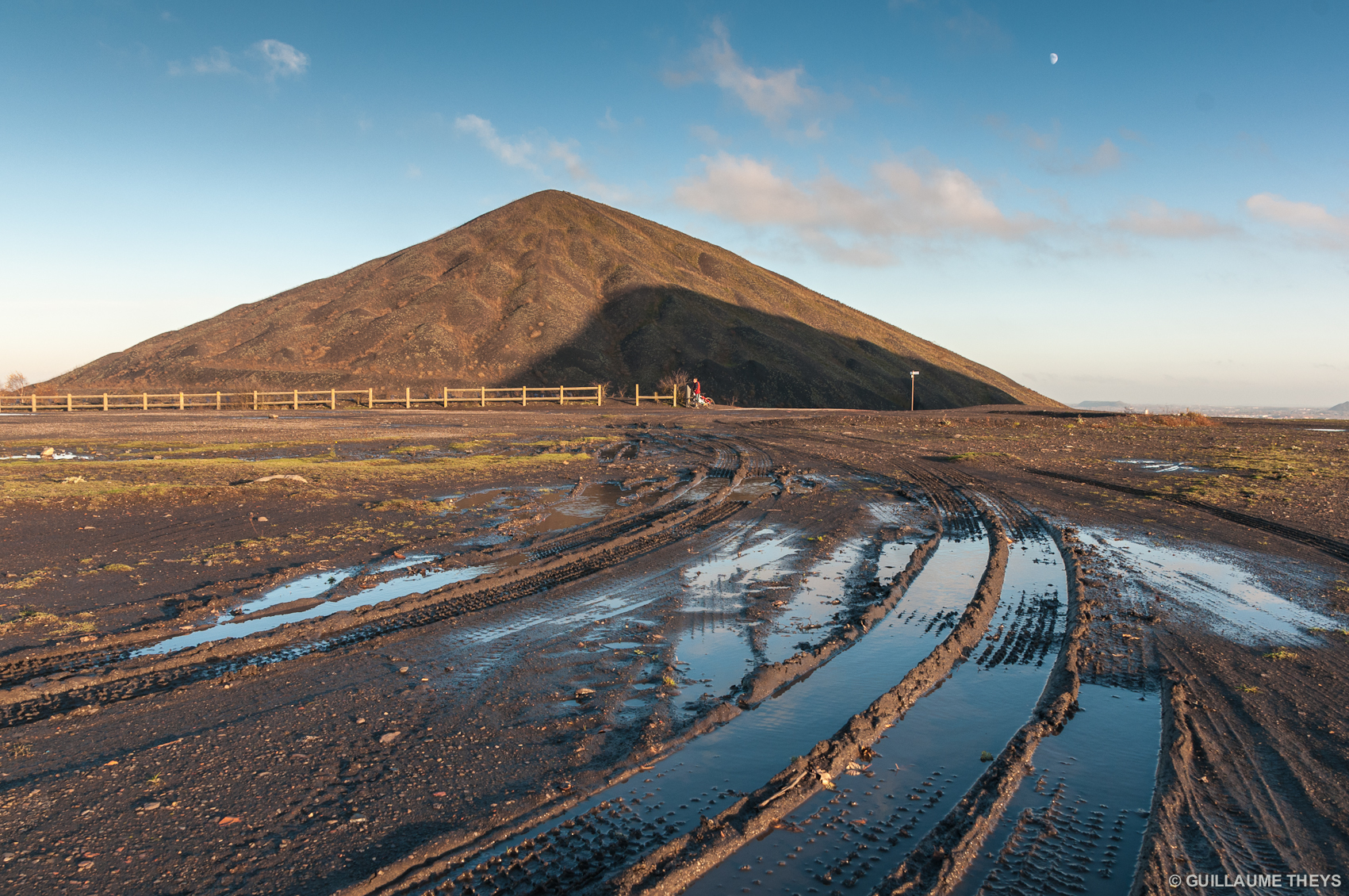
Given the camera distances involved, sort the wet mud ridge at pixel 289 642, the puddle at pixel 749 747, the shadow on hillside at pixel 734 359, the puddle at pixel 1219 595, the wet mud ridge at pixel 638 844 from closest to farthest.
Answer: the wet mud ridge at pixel 638 844 < the puddle at pixel 749 747 < the wet mud ridge at pixel 289 642 < the puddle at pixel 1219 595 < the shadow on hillside at pixel 734 359

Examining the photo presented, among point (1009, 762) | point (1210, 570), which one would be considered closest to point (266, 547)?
point (1009, 762)

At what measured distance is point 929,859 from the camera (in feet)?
12.3

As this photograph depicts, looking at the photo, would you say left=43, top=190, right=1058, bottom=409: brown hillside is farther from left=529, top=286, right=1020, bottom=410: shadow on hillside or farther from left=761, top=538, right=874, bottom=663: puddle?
left=761, top=538, right=874, bottom=663: puddle

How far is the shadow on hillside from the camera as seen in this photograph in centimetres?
8850

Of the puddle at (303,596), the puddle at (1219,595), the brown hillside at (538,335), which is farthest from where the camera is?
the brown hillside at (538,335)

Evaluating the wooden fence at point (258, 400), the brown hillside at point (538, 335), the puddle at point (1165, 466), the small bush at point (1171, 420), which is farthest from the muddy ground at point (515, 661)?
the brown hillside at point (538, 335)

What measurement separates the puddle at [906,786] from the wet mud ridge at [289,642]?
4.59 meters

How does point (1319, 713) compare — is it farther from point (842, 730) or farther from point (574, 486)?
point (574, 486)

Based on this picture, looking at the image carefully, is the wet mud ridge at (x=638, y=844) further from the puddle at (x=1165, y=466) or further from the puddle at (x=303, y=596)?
the puddle at (x=1165, y=466)

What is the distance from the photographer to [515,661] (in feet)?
21.4

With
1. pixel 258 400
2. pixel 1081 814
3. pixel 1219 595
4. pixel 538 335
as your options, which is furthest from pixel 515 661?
pixel 538 335

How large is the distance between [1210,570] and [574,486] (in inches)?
461

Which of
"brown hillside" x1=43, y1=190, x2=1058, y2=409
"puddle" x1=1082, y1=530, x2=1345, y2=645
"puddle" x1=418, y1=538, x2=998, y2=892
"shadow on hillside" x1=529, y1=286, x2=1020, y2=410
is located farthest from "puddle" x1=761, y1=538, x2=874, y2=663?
"shadow on hillside" x1=529, y1=286, x2=1020, y2=410

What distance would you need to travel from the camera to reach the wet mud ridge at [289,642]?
5.64m
